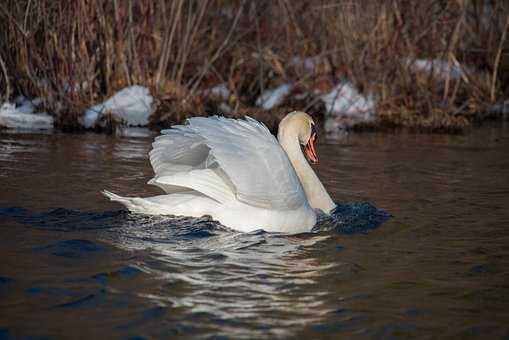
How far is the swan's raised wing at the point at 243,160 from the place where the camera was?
233 inches

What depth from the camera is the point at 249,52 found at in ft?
50.0

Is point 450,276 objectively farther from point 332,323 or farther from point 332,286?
point 332,323

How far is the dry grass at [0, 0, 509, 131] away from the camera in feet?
38.4

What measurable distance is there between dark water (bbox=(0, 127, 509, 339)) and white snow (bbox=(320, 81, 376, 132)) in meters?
4.94

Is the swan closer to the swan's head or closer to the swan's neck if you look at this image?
the swan's neck

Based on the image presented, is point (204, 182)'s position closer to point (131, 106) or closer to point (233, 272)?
point (233, 272)

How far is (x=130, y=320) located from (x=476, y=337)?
61.7 inches

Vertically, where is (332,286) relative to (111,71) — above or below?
below

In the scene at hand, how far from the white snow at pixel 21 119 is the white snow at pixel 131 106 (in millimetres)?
560

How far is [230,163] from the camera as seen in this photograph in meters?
5.91

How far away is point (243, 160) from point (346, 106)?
27.3 ft

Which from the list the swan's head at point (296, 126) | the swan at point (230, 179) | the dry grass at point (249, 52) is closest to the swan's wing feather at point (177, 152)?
the swan at point (230, 179)

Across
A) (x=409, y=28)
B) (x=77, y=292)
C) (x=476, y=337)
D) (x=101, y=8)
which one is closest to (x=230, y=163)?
(x=77, y=292)

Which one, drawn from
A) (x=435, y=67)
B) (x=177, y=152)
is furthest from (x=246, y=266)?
(x=435, y=67)
